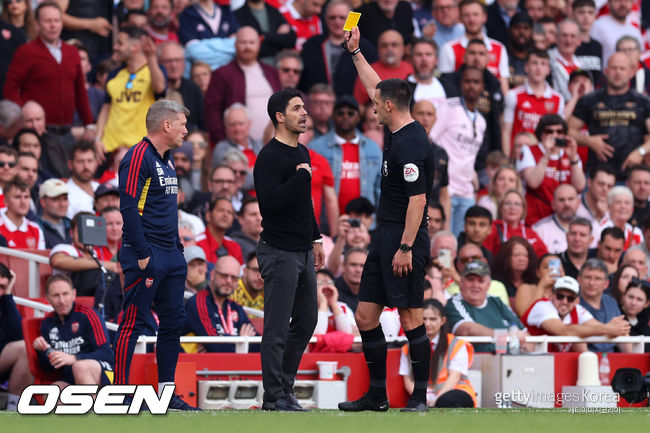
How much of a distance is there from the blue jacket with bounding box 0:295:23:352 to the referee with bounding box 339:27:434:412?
361 cm

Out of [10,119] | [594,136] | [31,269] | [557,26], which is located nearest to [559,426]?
[31,269]

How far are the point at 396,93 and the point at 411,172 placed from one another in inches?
22.4

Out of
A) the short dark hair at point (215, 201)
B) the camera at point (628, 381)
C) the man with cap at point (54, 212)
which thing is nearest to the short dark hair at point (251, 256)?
the short dark hair at point (215, 201)

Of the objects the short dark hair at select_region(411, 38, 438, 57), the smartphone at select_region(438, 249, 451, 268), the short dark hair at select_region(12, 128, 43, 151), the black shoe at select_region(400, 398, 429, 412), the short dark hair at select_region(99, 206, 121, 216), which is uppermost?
the short dark hair at select_region(411, 38, 438, 57)

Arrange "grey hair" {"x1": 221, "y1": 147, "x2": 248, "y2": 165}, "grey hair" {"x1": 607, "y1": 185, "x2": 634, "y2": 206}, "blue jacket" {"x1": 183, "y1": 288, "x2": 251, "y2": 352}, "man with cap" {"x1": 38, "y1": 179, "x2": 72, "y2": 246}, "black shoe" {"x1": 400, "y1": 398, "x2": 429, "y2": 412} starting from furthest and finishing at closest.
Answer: "grey hair" {"x1": 607, "y1": 185, "x2": 634, "y2": 206} < "grey hair" {"x1": 221, "y1": 147, "x2": 248, "y2": 165} < "man with cap" {"x1": 38, "y1": 179, "x2": 72, "y2": 246} < "blue jacket" {"x1": 183, "y1": 288, "x2": 251, "y2": 352} < "black shoe" {"x1": 400, "y1": 398, "x2": 429, "y2": 412}

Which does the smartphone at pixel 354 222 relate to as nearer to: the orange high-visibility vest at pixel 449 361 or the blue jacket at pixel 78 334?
the orange high-visibility vest at pixel 449 361

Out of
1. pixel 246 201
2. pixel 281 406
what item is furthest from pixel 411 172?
pixel 246 201

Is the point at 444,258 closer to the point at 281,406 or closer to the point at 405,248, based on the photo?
the point at 405,248

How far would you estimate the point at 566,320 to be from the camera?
12617mm

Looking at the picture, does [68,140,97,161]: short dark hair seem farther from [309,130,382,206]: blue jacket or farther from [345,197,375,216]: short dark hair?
[345,197,375,216]: short dark hair

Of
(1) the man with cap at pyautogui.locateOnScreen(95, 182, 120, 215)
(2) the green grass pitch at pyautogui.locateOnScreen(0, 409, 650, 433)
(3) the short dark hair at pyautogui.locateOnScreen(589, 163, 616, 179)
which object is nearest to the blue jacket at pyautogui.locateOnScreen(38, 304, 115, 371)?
(1) the man with cap at pyautogui.locateOnScreen(95, 182, 120, 215)

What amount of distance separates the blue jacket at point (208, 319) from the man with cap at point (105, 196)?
176 cm

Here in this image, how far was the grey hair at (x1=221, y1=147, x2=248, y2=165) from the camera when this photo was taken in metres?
14.3

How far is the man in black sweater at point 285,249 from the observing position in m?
8.55
